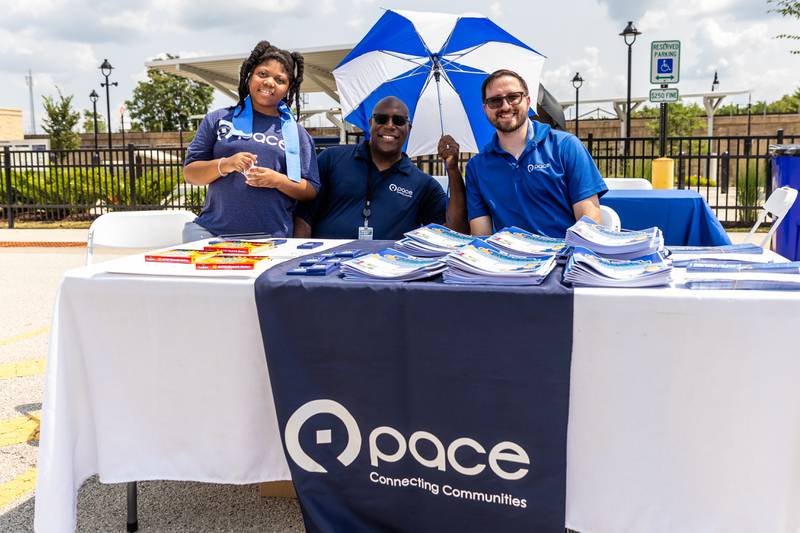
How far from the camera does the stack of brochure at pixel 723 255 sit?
87.7 inches

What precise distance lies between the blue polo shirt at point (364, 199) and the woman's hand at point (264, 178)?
1.65ft

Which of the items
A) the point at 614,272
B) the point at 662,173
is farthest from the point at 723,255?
the point at 662,173

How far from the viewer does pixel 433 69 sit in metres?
4.89

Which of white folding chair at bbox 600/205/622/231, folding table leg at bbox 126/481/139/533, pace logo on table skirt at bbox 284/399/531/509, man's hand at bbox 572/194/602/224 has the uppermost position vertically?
man's hand at bbox 572/194/602/224

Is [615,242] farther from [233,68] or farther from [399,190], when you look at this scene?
[233,68]

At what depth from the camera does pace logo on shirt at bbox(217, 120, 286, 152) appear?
3.42 metres

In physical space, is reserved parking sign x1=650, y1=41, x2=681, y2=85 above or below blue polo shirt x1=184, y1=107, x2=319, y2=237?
above

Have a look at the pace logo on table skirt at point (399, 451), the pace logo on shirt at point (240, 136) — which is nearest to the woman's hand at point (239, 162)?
the pace logo on shirt at point (240, 136)

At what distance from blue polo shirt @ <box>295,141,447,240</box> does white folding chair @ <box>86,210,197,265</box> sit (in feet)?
2.20

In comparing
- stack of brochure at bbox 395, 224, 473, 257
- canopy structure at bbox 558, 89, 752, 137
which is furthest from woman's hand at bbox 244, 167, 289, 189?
canopy structure at bbox 558, 89, 752, 137

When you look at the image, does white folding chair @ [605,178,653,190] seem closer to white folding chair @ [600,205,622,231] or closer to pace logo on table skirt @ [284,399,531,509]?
white folding chair @ [600,205,622,231]

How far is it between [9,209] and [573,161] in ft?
43.0

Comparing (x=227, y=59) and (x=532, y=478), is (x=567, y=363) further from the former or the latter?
(x=227, y=59)

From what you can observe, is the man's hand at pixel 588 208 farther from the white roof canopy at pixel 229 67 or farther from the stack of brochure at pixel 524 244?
the white roof canopy at pixel 229 67
